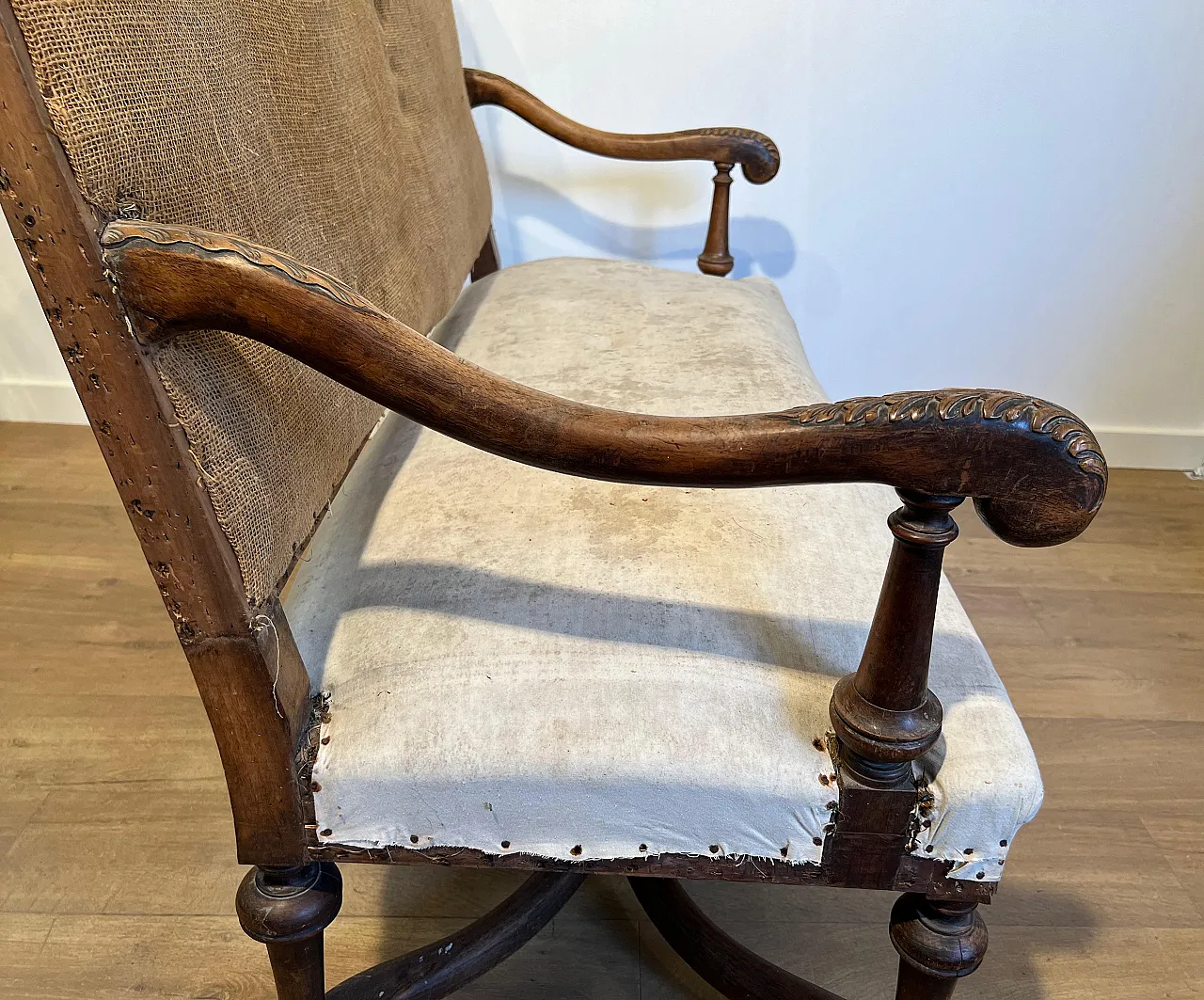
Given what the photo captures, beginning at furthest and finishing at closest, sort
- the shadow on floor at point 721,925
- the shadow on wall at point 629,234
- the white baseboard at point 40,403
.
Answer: the white baseboard at point 40,403
the shadow on wall at point 629,234
the shadow on floor at point 721,925

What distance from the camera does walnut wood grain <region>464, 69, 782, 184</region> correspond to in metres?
1.08

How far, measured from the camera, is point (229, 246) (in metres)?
0.39

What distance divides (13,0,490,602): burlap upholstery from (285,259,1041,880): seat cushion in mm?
84

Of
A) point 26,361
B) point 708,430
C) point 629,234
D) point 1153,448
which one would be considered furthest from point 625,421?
point 26,361

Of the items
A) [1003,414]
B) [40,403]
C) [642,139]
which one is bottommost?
[40,403]

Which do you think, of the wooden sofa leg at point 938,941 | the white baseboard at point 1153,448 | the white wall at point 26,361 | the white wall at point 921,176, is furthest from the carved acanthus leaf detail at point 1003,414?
the white wall at point 26,361

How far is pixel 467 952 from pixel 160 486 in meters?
0.55

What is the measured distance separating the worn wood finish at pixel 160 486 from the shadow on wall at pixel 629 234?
1.08m

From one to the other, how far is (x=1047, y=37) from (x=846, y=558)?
110 cm

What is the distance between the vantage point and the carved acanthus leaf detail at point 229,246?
368mm

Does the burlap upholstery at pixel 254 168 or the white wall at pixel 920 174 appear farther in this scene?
the white wall at pixel 920 174

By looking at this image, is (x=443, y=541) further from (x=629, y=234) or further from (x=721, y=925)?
(x=629, y=234)

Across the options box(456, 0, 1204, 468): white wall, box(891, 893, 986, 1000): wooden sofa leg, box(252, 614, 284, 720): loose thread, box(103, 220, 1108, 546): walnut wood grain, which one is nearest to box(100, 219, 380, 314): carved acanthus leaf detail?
box(103, 220, 1108, 546): walnut wood grain

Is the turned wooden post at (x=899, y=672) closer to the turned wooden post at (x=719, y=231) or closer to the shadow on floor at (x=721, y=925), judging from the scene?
the shadow on floor at (x=721, y=925)
